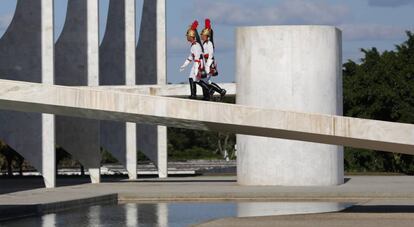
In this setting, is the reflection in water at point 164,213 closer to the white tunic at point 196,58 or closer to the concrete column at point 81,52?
the white tunic at point 196,58

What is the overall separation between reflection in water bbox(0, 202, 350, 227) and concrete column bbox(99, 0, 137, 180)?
11.5 m

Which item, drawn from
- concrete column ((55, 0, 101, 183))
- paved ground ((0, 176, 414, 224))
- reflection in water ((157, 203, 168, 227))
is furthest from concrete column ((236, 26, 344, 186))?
reflection in water ((157, 203, 168, 227))

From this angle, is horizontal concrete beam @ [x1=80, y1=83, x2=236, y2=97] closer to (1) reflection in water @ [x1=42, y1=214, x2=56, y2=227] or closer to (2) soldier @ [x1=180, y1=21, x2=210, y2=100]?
(1) reflection in water @ [x1=42, y1=214, x2=56, y2=227]

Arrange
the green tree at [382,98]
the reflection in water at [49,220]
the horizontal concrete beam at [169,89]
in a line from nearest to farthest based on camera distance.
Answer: the reflection in water at [49,220]
the horizontal concrete beam at [169,89]
the green tree at [382,98]

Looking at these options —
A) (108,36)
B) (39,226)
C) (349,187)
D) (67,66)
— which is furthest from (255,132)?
(108,36)

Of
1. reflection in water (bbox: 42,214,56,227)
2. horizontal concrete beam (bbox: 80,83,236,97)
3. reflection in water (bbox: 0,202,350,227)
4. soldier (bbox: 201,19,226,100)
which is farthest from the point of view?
horizontal concrete beam (bbox: 80,83,236,97)

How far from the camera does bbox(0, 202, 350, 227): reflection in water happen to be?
63.8 feet

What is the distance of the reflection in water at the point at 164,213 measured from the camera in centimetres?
1944

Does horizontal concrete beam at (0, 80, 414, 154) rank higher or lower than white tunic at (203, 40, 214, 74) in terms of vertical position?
lower

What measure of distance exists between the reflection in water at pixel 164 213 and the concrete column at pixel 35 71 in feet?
20.2

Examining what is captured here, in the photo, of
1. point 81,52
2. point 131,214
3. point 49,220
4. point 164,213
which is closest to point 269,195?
point 164,213

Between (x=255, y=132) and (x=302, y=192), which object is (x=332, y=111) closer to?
(x=302, y=192)

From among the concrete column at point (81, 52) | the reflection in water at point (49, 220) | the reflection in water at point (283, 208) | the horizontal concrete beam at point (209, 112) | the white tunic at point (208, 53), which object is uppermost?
the concrete column at point (81, 52)

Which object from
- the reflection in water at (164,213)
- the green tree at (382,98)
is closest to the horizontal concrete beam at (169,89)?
the reflection in water at (164,213)
